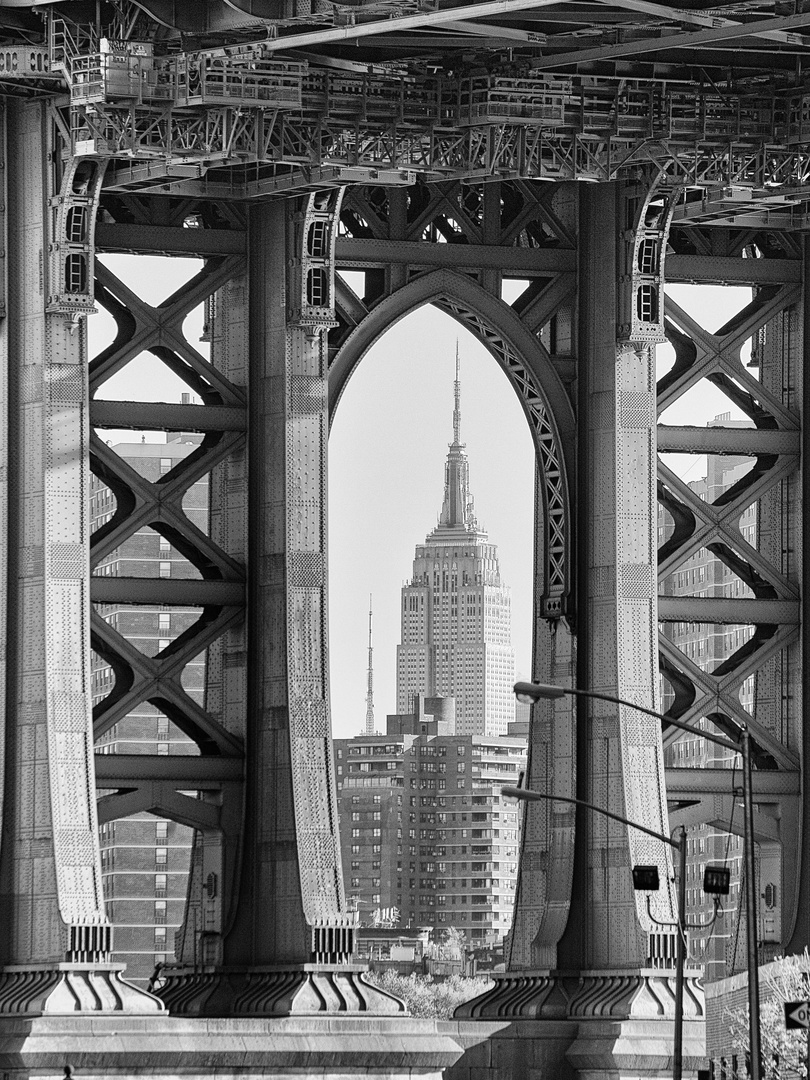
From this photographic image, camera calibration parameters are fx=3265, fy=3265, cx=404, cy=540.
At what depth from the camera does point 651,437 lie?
70.1 meters

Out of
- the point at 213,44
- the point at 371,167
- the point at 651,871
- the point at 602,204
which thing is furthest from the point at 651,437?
the point at 651,871

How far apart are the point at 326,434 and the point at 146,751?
4342 inches

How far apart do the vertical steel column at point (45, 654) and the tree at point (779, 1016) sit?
12.1 meters

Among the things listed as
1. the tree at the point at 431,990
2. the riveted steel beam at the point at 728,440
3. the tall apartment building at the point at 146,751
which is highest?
the riveted steel beam at the point at 728,440

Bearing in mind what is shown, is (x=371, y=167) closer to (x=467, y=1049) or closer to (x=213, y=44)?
(x=213, y=44)

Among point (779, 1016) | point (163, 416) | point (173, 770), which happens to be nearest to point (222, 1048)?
point (173, 770)


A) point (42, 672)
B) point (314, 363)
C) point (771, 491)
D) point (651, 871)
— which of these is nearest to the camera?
point (651, 871)

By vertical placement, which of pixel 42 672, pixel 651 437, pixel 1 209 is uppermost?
pixel 1 209

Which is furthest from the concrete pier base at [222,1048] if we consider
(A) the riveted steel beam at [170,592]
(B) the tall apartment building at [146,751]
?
(B) the tall apartment building at [146,751]

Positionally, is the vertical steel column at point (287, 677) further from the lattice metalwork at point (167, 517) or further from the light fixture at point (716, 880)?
the light fixture at point (716, 880)

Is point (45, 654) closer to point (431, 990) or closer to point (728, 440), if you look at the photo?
point (728, 440)

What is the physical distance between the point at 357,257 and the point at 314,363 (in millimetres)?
3576

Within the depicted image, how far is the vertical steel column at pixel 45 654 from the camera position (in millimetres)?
61469

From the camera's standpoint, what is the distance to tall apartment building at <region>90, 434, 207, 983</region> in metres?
172
